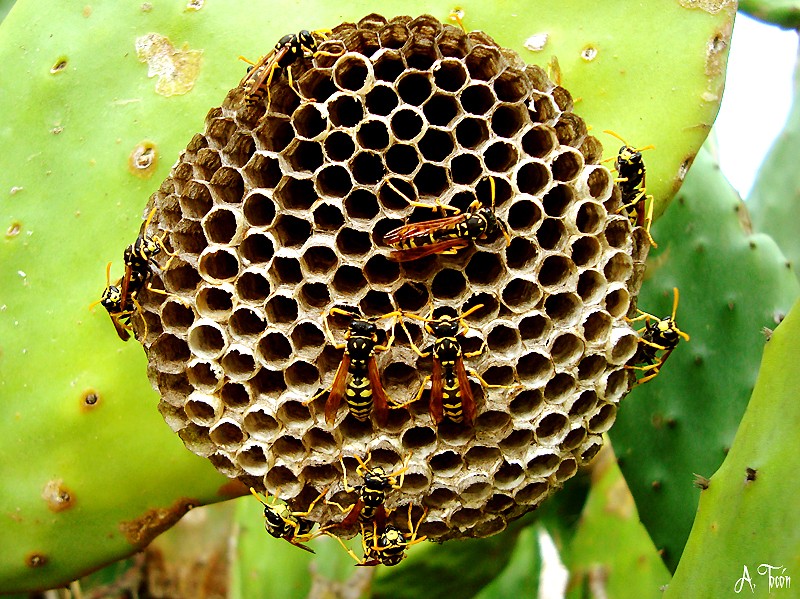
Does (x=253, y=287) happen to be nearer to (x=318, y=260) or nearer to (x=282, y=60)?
(x=318, y=260)

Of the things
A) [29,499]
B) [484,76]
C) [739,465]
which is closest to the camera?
[739,465]

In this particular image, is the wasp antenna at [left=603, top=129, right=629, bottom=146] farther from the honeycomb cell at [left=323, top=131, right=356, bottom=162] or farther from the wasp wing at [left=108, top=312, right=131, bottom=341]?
the wasp wing at [left=108, top=312, right=131, bottom=341]

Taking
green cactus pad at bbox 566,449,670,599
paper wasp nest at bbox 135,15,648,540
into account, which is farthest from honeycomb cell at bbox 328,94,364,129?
green cactus pad at bbox 566,449,670,599

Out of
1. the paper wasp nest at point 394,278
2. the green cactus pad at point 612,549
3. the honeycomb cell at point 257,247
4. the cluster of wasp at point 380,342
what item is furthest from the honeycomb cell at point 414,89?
the green cactus pad at point 612,549

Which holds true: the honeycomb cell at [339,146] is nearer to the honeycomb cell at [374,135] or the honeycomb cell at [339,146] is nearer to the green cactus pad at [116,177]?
the honeycomb cell at [374,135]

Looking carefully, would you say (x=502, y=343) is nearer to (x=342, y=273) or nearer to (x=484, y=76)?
(x=342, y=273)

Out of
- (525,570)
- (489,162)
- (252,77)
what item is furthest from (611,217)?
(525,570)

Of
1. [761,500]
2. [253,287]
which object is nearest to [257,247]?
[253,287]
